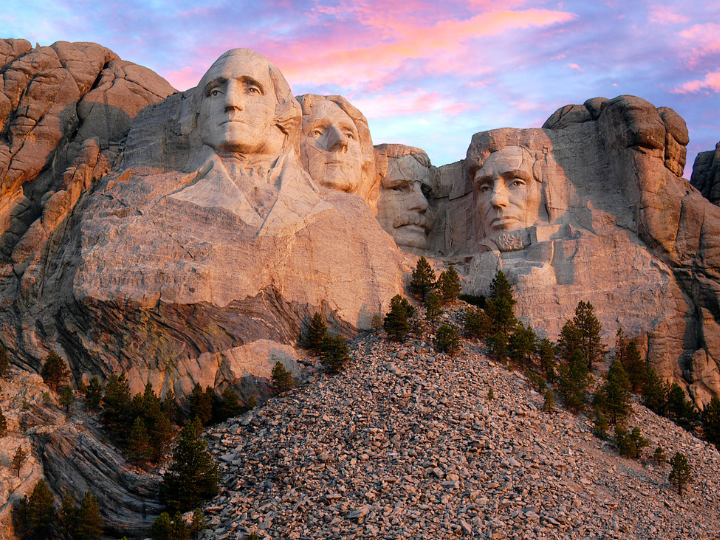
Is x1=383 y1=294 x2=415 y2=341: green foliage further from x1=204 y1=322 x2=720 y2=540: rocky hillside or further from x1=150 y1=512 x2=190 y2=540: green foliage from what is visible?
x1=150 y1=512 x2=190 y2=540: green foliage

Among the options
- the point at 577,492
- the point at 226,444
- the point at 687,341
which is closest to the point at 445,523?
the point at 577,492

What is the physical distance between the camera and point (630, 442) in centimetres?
2808

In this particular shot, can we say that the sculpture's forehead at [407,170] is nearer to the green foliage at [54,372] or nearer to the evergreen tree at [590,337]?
the evergreen tree at [590,337]

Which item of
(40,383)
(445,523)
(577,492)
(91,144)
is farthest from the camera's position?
(91,144)

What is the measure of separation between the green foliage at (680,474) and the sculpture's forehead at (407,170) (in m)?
18.2

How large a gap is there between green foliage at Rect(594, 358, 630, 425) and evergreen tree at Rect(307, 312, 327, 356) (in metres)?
8.97

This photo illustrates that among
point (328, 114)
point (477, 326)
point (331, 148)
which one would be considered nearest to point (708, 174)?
point (477, 326)

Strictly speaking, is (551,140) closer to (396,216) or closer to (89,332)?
(396,216)

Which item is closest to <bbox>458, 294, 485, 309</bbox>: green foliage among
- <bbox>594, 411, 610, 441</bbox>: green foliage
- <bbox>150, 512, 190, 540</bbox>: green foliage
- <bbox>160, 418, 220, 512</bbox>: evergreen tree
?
<bbox>594, 411, 610, 441</bbox>: green foliage

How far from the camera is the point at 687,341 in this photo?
34469mm

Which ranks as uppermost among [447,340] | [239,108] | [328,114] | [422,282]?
[328,114]

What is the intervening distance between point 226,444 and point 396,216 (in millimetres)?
16307

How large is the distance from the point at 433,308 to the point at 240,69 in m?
11.0

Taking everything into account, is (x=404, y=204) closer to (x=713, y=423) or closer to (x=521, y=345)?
(x=521, y=345)
